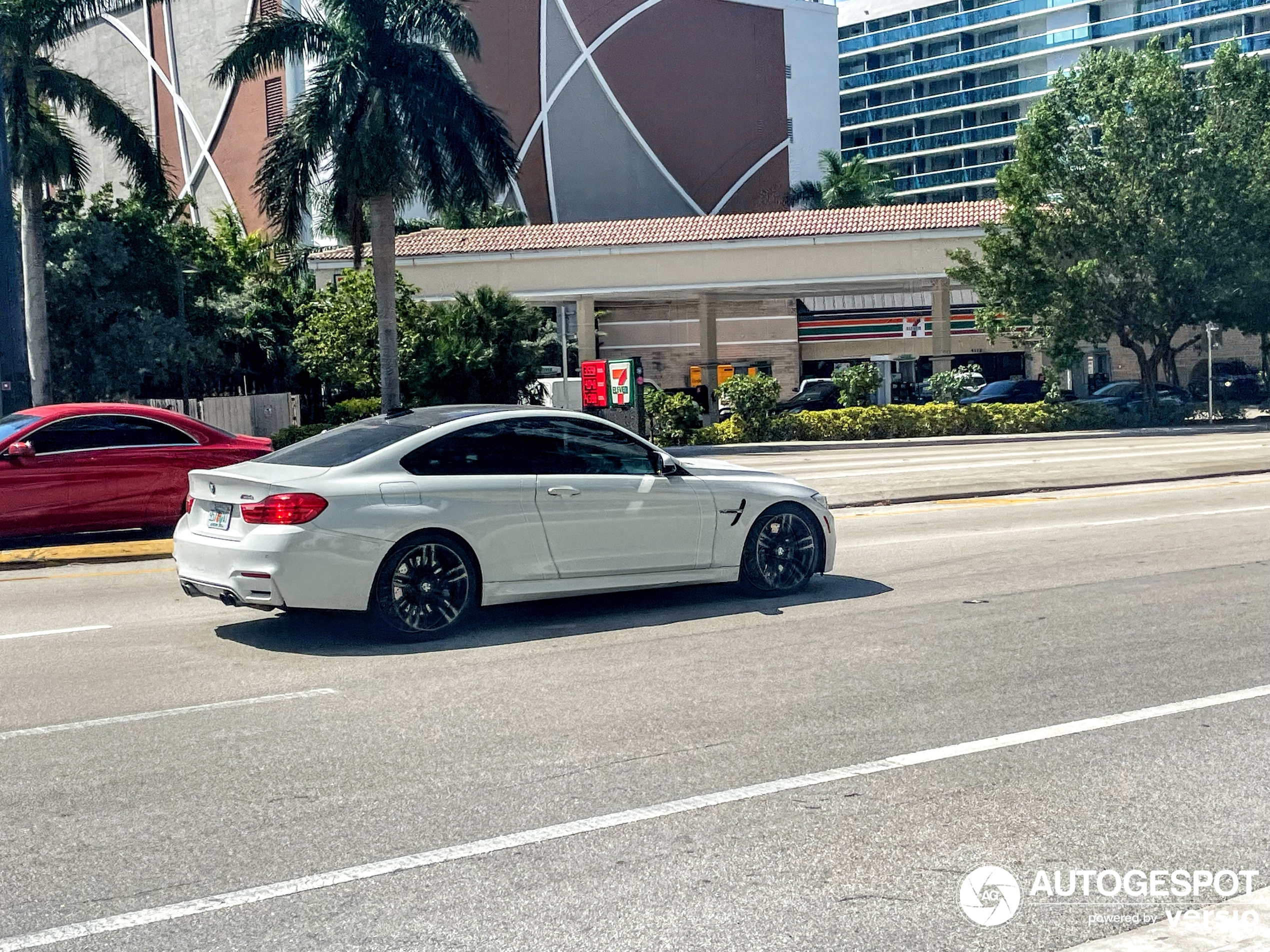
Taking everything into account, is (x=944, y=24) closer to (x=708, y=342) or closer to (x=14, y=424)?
(x=708, y=342)

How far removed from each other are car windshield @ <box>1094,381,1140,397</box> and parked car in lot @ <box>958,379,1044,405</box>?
7.17 ft

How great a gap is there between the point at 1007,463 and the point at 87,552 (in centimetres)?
1765

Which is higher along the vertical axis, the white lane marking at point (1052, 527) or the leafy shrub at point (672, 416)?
the leafy shrub at point (672, 416)

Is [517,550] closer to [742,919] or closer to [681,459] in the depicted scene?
[681,459]

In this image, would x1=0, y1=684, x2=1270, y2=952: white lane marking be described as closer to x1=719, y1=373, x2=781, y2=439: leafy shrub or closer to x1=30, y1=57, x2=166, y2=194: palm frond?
x1=30, y1=57, x2=166, y2=194: palm frond

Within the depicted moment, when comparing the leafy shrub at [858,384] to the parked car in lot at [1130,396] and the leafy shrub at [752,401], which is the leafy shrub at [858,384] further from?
the parked car in lot at [1130,396]

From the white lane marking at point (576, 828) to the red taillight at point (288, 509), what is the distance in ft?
12.7

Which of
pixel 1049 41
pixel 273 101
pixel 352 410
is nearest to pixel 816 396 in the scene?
pixel 352 410

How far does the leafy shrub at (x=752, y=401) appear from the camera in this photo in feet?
128

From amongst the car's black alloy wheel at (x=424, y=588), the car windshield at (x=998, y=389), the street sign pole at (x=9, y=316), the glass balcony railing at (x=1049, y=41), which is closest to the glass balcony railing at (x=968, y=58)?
the glass balcony railing at (x=1049, y=41)

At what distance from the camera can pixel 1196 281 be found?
1615 inches

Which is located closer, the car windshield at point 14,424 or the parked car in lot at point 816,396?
the car windshield at point 14,424

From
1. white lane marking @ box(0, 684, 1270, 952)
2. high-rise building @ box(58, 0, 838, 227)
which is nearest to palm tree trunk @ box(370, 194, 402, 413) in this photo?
white lane marking @ box(0, 684, 1270, 952)
